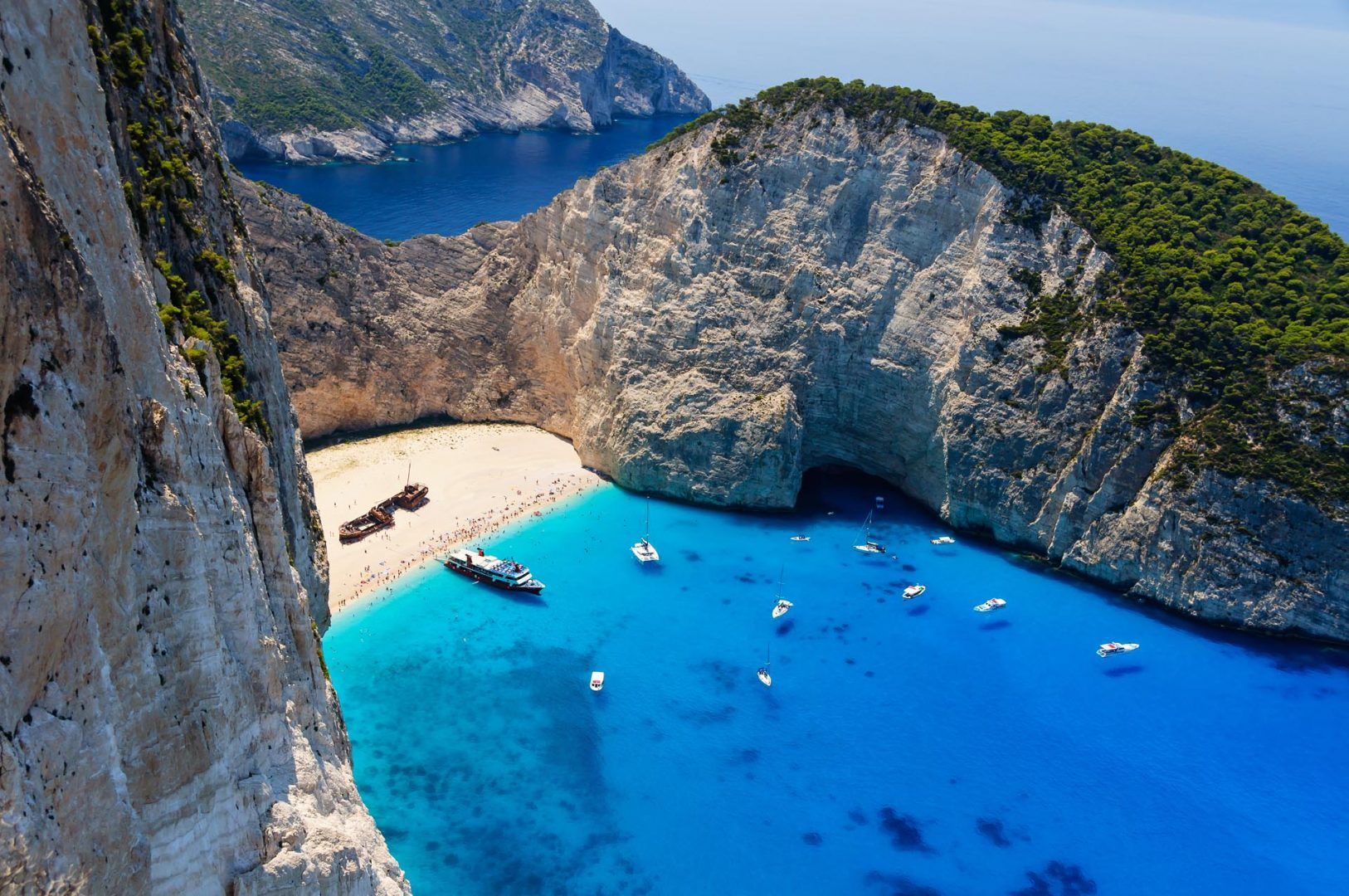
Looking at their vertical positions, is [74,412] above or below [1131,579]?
above

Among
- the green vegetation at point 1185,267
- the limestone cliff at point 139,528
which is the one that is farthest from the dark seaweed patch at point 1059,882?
the green vegetation at point 1185,267

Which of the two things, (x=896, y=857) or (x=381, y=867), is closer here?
(x=381, y=867)

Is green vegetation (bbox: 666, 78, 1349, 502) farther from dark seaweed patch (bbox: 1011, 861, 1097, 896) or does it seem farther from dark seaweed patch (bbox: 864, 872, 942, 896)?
dark seaweed patch (bbox: 864, 872, 942, 896)

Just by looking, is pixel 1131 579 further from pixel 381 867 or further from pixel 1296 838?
pixel 381 867

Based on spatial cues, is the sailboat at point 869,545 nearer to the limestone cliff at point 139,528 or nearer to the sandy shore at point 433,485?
the sandy shore at point 433,485

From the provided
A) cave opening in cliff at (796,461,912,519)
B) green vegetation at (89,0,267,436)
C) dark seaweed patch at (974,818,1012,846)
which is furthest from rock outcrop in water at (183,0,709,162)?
dark seaweed patch at (974,818,1012,846)

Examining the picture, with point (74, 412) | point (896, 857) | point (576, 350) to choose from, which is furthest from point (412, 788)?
point (576, 350)
